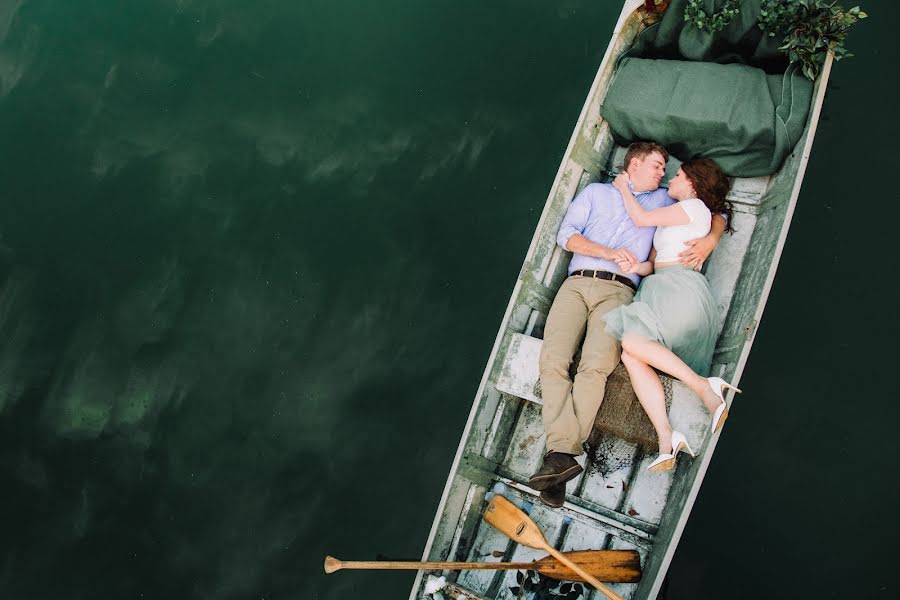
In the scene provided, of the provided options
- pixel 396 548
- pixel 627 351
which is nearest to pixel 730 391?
pixel 627 351

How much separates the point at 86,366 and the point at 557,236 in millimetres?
4217

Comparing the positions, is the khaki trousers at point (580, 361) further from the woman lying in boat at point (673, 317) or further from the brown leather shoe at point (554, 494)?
the brown leather shoe at point (554, 494)

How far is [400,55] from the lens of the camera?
6.44m

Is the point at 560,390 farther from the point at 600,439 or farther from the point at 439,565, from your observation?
the point at 439,565

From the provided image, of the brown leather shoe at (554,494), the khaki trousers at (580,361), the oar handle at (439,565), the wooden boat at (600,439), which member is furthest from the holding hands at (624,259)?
the oar handle at (439,565)

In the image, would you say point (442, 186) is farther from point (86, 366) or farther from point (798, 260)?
point (86, 366)

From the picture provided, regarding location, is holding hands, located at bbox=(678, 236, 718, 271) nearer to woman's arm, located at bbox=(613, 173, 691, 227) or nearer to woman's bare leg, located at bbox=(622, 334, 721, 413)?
woman's arm, located at bbox=(613, 173, 691, 227)

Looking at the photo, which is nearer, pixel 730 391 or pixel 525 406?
pixel 730 391

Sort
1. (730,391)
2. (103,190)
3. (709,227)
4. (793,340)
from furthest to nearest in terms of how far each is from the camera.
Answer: (103,190) → (793,340) → (709,227) → (730,391)

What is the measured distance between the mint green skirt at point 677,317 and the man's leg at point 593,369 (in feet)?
0.24

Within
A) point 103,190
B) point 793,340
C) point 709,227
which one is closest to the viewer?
point 709,227

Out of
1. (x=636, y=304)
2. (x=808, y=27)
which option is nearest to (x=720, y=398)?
(x=636, y=304)

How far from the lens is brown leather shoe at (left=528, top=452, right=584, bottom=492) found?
151 inches

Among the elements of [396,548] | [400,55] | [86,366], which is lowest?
[396,548]
